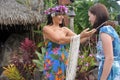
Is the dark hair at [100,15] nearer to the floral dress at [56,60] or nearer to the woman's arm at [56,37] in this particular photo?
the woman's arm at [56,37]

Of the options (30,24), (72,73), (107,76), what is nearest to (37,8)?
→ (30,24)

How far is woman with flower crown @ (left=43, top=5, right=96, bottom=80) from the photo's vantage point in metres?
4.24

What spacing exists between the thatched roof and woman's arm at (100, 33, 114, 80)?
4.87 metres

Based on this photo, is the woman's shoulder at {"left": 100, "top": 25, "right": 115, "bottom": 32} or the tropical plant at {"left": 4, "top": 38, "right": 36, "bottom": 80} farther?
the tropical plant at {"left": 4, "top": 38, "right": 36, "bottom": 80}

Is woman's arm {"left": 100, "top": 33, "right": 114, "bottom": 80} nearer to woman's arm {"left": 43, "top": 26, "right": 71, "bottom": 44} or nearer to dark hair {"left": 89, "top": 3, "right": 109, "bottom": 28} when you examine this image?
dark hair {"left": 89, "top": 3, "right": 109, "bottom": 28}

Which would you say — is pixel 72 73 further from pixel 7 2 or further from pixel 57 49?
pixel 7 2

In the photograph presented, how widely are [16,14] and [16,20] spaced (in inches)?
7.2

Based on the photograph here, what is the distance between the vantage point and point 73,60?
370 centimetres

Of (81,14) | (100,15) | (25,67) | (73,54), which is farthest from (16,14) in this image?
(100,15)

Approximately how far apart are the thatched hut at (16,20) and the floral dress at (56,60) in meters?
3.46

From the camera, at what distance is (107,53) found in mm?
2980

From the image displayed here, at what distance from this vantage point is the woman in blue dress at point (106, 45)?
2987 mm

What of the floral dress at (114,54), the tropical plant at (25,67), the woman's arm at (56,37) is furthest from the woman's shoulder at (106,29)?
the tropical plant at (25,67)

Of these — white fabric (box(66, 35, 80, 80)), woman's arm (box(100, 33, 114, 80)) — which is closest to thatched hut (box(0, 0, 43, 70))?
white fabric (box(66, 35, 80, 80))
